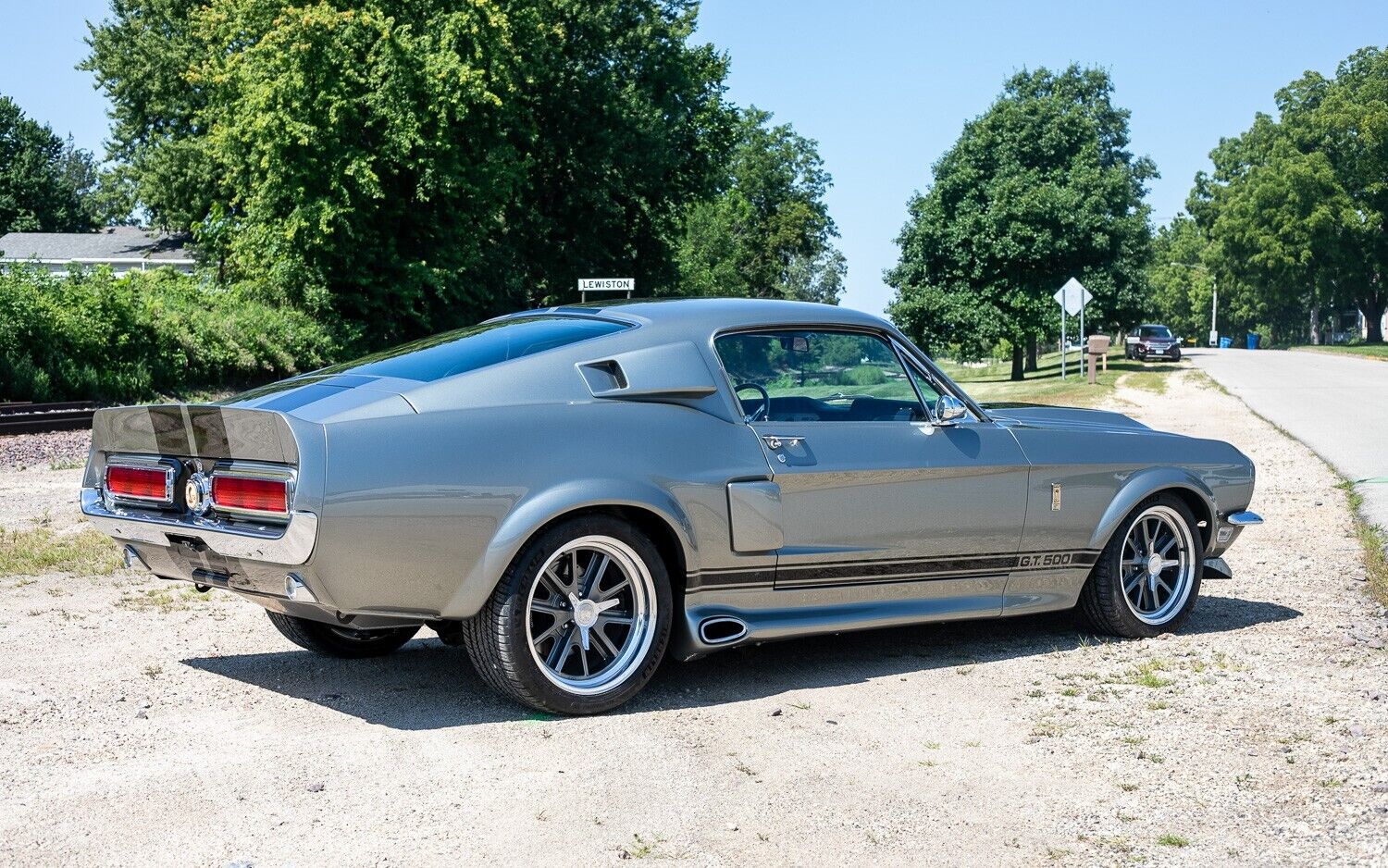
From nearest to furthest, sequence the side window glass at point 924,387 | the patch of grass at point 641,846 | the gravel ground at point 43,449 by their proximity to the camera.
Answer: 1. the patch of grass at point 641,846
2. the side window glass at point 924,387
3. the gravel ground at point 43,449

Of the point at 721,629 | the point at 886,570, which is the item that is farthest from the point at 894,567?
the point at 721,629

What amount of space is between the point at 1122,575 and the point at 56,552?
631 centimetres

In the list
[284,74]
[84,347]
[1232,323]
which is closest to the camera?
[84,347]

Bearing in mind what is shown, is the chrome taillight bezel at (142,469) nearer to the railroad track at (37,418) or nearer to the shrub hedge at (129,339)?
the railroad track at (37,418)

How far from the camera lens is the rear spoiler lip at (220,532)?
14.4ft

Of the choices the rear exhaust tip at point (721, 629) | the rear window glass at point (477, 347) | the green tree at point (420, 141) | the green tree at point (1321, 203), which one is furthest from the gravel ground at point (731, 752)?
the green tree at point (1321, 203)

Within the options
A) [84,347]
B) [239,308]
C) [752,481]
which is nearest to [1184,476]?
[752,481]

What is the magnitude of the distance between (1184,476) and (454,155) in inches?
1194

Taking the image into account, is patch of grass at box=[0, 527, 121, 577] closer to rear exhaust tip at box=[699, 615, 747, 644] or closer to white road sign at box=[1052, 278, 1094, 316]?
rear exhaust tip at box=[699, 615, 747, 644]

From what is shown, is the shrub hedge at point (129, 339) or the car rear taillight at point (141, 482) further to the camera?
the shrub hedge at point (129, 339)

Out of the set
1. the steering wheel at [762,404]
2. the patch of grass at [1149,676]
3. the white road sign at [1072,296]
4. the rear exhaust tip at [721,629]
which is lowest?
the patch of grass at [1149,676]

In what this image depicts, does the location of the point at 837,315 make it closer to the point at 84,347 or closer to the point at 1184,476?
the point at 1184,476

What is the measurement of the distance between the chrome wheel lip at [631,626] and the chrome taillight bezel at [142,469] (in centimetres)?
137

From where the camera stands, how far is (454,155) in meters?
34.7
